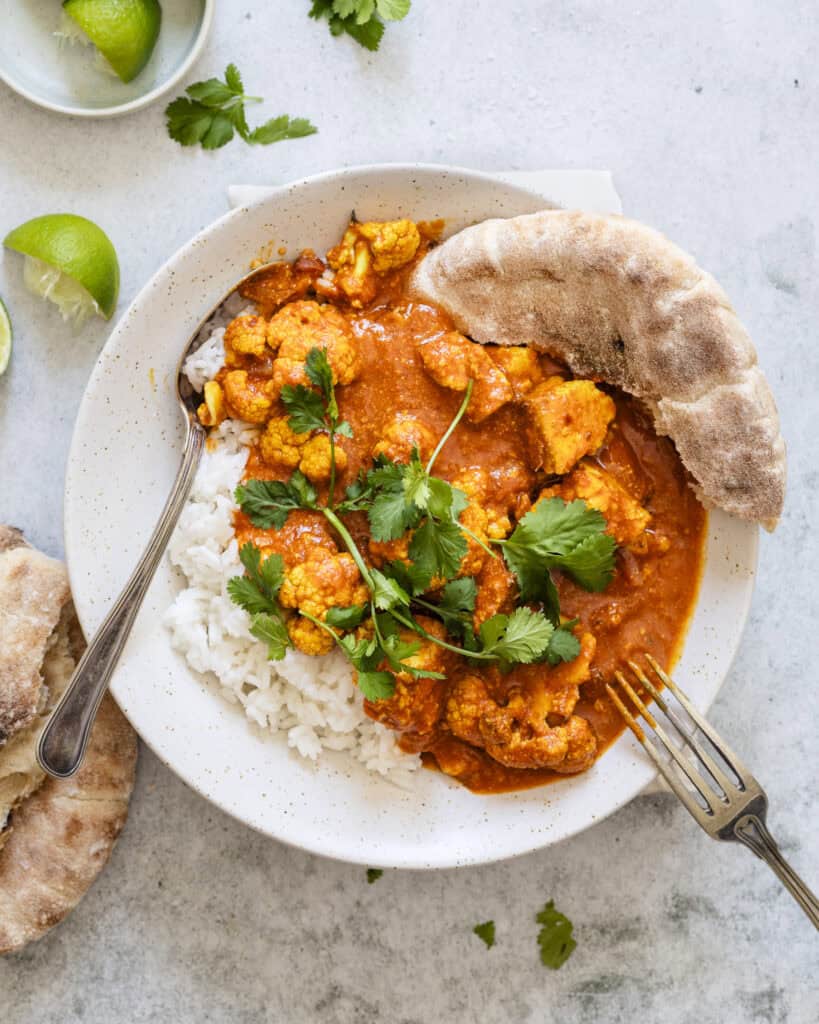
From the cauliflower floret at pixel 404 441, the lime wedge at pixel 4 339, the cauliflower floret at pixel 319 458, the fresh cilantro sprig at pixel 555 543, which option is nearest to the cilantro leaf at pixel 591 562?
the fresh cilantro sprig at pixel 555 543

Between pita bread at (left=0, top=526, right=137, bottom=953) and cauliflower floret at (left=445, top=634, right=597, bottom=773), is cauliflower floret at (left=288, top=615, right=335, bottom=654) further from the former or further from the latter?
pita bread at (left=0, top=526, right=137, bottom=953)

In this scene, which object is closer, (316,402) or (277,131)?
(316,402)

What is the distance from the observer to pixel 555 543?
3439 millimetres

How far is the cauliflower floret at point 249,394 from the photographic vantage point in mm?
3600

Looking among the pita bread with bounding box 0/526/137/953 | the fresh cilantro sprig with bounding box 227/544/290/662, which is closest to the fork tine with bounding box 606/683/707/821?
the fresh cilantro sprig with bounding box 227/544/290/662

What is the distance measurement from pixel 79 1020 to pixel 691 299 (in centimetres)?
369

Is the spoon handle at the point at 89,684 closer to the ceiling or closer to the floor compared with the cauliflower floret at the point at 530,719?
closer to the floor

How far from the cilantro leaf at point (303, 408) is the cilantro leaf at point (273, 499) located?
→ 198 millimetres

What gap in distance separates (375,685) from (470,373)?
3.77 ft

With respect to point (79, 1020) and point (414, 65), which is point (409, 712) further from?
point (414, 65)

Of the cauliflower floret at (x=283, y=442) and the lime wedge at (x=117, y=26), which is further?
the lime wedge at (x=117, y=26)

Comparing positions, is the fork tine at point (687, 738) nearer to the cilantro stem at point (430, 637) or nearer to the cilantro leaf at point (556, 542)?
the cilantro leaf at point (556, 542)

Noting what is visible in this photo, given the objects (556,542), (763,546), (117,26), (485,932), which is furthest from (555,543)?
(117,26)

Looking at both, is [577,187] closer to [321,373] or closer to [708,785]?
[321,373]
